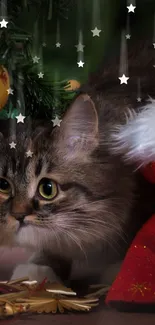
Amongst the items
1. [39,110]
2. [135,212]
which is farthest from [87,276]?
[39,110]

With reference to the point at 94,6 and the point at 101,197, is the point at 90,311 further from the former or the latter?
the point at 94,6

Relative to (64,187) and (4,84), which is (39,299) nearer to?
(64,187)

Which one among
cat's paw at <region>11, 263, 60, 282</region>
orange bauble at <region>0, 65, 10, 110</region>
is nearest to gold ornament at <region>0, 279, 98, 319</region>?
cat's paw at <region>11, 263, 60, 282</region>

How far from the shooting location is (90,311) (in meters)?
1.59

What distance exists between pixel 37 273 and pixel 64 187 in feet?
0.68

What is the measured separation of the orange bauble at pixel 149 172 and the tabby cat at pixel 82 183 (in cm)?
1

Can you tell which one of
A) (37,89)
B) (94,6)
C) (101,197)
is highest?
(94,6)

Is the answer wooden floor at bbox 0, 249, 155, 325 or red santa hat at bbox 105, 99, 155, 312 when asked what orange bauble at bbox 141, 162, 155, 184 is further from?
wooden floor at bbox 0, 249, 155, 325

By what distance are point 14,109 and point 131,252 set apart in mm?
411

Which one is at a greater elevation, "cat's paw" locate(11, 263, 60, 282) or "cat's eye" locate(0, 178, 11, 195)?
"cat's eye" locate(0, 178, 11, 195)

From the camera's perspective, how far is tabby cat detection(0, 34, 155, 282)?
5.16 ft

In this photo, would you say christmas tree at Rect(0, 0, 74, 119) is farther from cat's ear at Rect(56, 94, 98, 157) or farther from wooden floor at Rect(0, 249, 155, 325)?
wooden floor at Rect(0, 249, 155, 325)

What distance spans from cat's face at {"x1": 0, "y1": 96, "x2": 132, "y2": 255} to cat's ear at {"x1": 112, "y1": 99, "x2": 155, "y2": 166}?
3 cm

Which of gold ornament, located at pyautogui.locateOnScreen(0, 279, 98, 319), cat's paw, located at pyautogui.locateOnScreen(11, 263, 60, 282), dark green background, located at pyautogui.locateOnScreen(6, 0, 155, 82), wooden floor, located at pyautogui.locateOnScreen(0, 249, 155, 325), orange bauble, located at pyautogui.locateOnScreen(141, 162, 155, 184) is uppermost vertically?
dark green background, located at pyautogui.locateOnScreen(6, 0, 155, 82)
